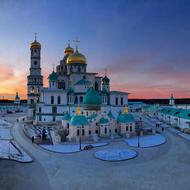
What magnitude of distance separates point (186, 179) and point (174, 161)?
3.44 m

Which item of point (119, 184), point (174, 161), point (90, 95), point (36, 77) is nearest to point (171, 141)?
point (174, 161)

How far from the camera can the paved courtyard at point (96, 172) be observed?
12211 mm

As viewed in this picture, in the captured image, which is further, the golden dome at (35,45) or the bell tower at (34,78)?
the golden dome at (35,45)

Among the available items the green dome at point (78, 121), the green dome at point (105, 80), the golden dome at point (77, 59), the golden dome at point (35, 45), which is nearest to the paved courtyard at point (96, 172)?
the green dome at point (78, 121)

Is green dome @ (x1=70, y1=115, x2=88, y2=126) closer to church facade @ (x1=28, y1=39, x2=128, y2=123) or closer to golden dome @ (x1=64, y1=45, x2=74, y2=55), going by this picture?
church facade @ (x1=28, y1=39, x2=128, y2=123)

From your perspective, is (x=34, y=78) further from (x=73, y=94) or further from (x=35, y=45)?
(x=73, y=94)

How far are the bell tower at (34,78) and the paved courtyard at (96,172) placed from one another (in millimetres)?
33009

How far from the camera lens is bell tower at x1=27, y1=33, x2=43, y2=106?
50750 millimetres

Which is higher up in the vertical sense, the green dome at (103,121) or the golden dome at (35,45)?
the golden dome at (35,45)


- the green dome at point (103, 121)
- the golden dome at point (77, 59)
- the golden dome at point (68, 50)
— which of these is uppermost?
the golden dome at point (68, 50)

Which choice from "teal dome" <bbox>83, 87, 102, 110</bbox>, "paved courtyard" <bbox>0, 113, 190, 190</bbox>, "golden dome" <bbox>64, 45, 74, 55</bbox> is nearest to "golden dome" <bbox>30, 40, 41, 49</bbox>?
"golden dome" <bbox>64, 45, 74, 55</bbox>

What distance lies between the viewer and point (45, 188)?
1185 cm

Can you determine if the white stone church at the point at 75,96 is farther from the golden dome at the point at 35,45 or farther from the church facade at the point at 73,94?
the golden dome at the point at 35,45

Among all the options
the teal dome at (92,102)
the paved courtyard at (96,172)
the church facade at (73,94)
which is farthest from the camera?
the church facade at (73,94)
